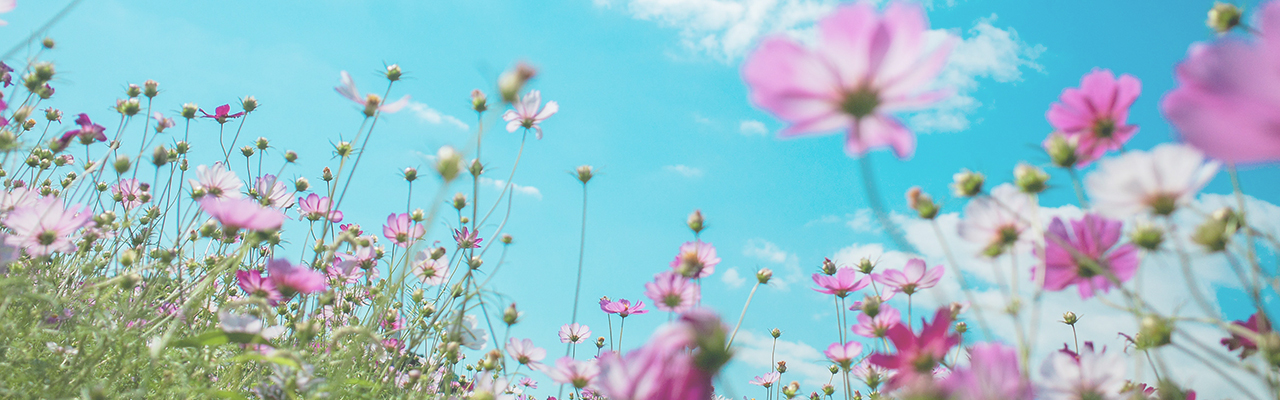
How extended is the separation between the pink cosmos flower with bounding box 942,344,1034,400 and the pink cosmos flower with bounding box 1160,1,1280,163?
0.55 feet

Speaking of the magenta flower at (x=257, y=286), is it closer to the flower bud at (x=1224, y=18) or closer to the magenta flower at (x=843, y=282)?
the magenta flower at (x=843, y=282)

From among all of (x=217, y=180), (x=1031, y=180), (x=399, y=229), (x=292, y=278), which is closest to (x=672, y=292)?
(x=1031, y=180)

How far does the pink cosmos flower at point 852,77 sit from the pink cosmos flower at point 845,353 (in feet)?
2.55

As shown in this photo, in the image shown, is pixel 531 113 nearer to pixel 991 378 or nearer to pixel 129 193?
pixel 991 378

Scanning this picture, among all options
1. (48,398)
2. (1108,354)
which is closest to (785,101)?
(1108,354)

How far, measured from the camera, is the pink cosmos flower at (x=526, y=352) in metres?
1.22

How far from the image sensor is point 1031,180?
1.87 ft

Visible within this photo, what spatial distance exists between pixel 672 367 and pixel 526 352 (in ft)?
3.06

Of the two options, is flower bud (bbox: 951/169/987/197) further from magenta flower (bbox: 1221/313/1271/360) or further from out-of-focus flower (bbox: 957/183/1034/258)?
magenta flower (bbox: 1221/313/1271/360)

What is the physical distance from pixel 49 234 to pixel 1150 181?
4.63 feet

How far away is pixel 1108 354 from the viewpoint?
535mm

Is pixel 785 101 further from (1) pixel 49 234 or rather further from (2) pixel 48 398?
A: (1) pixel 49 234

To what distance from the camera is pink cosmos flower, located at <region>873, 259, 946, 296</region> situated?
0.88 m

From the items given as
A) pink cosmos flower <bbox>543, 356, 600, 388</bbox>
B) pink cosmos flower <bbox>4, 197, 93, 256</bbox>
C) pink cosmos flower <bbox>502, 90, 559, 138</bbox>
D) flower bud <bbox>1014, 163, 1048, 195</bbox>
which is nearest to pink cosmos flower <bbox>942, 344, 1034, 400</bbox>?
flower bud <bbox>1014, 163, 1048, 195</bbox>
